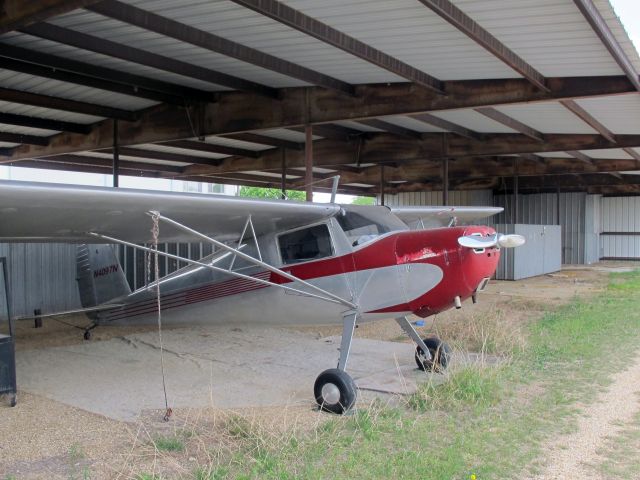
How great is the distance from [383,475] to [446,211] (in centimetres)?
583

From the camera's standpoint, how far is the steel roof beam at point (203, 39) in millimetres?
7066

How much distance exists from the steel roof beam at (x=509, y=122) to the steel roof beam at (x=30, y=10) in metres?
7.69

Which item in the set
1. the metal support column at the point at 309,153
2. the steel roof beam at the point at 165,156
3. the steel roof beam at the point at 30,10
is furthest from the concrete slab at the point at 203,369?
the steel roof beam at the point at 165,156

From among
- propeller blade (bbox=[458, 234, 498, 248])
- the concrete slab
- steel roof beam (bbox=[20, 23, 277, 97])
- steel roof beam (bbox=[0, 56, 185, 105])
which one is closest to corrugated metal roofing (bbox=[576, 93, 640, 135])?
propeller blade (bbox=[458, 234, 498, 248])

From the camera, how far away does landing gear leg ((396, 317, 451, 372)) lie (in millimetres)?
7898

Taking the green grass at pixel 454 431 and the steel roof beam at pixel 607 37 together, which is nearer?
the green grass at pixel 454 431

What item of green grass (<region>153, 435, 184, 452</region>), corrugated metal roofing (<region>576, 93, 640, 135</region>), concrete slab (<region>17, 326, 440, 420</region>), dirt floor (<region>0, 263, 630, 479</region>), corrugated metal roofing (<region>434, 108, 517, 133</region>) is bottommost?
concrete slab (<region>17, 326, 440, 420</region>)

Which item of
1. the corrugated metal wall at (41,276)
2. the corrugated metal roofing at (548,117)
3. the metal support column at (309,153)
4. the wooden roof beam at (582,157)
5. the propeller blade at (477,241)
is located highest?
the corrugated metal roofing at (548,117)

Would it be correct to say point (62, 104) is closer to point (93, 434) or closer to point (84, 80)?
point (84, 80)

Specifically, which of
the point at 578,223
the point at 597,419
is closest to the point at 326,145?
the point at 597,419

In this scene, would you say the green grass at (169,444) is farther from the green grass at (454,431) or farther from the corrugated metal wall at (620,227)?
the corrugated metal wall at (620,227)

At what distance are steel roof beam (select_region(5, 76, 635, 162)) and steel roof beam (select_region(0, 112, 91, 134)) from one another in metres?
0.35

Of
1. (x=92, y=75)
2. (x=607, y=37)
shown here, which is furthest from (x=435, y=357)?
(x=92, y=75)

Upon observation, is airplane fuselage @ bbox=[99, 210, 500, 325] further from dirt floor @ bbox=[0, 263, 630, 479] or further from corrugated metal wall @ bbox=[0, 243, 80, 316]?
corrugated metal wall @ bbox=[0, 243, 80, 316]
